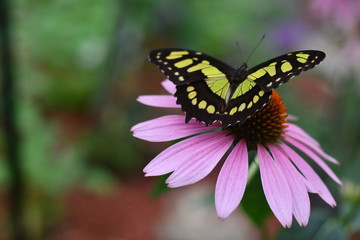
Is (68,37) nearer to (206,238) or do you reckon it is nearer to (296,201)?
(206,238)

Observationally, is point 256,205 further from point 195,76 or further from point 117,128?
point 117,128

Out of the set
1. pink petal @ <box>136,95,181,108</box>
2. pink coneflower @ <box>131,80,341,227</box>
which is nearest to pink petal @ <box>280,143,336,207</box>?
pink coneflower @ <box>131,80,341,227</box>

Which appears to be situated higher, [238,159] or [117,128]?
[238,159]

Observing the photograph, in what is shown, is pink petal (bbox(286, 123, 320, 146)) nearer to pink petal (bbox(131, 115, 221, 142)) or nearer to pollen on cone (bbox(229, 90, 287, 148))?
pollen on cone (bbox(229, 90, 287, 148))

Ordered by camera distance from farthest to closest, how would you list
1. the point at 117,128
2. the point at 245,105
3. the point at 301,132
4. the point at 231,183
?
the point at 117,128, the point at 301,132, the point at 245,105, the point at 231,183

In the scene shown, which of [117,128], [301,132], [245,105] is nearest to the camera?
[245,105]

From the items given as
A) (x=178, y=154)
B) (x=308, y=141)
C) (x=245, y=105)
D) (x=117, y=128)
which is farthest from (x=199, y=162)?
(x=117, y=128)

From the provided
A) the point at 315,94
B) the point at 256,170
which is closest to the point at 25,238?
the point at 256,170
